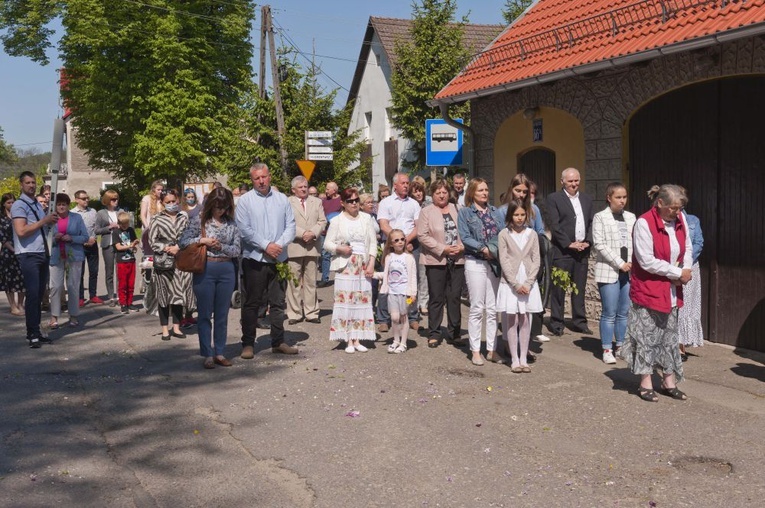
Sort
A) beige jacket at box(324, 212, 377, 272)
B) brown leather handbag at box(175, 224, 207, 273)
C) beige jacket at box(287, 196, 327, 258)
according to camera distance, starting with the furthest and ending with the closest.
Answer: beige jacket at box(287, 196, 327, 258), beige jacket at box(324, 212, 377, 272), brown leather handbag at box(175, 224, 207, 273)

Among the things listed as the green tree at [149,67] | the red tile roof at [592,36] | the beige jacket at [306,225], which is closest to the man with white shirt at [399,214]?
the beige jacket at [306,225]

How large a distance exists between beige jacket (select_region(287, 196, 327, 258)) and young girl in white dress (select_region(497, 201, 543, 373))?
3795 millimetres

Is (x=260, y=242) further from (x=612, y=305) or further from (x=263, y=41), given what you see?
(x=263, y=41)

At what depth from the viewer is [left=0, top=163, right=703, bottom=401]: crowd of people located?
776 cm

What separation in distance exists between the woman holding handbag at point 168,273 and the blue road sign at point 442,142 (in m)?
5.57

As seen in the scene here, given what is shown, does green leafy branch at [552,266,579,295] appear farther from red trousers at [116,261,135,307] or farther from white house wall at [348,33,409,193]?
white house wall at [348,33,409,193]

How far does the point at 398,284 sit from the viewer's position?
10164 mm

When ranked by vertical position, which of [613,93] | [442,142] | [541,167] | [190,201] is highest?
[613,93]

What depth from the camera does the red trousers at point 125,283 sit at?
14.0 m

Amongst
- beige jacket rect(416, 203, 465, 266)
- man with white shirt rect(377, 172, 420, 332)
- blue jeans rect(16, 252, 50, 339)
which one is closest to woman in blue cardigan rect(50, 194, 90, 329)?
blue jeans rect(16, 252, 50, 339)

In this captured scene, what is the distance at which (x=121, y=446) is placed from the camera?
6.46 metres

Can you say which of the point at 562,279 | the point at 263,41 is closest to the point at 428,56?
the point at 263,41

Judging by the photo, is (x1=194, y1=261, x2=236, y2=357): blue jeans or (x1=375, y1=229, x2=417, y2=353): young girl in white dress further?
(x1=375, y1=229, x2=417, y2=353): young girl in white dress

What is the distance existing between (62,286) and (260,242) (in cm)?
442
